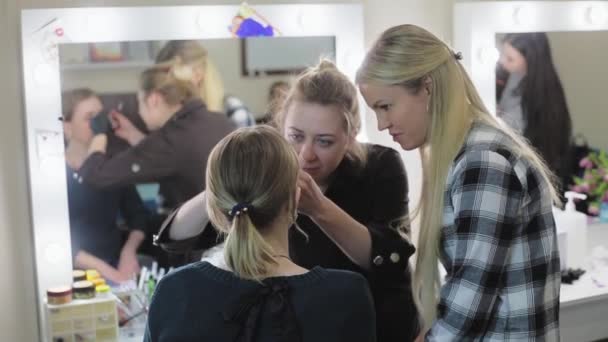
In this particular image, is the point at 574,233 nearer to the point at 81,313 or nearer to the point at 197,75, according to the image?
the point at 197,75

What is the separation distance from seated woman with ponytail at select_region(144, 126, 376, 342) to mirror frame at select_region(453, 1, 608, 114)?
3.48 feet

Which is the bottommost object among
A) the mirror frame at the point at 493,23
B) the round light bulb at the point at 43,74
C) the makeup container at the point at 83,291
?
the makeup container at the point at 83,291

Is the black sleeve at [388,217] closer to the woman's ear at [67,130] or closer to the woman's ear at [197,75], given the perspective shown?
the woman's ear at [197,75]

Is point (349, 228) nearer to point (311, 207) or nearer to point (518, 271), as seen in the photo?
point (311, 207)

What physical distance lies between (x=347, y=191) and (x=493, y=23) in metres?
0.81

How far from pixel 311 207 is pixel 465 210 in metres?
0.29

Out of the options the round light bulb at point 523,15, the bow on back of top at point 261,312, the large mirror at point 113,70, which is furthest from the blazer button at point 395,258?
the round light bulb at point 523,15

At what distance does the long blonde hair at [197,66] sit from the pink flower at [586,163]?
1.12 metres

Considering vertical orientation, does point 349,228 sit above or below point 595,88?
below

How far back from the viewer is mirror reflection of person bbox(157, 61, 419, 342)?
4.48 ft

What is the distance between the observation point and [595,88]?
221 centimetres

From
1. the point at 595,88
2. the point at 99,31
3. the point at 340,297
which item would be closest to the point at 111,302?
the point at 99,31

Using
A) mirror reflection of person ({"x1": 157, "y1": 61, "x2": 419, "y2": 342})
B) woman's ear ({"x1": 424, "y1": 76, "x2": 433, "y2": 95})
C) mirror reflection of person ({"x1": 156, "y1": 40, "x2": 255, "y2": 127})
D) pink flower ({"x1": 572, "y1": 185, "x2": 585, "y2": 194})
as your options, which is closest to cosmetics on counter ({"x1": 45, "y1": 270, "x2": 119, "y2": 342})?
mirror reflection of person ({"x1": 157, "y1": 61, "x2": 419, "y2": 342})

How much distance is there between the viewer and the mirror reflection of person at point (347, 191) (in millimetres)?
1364
